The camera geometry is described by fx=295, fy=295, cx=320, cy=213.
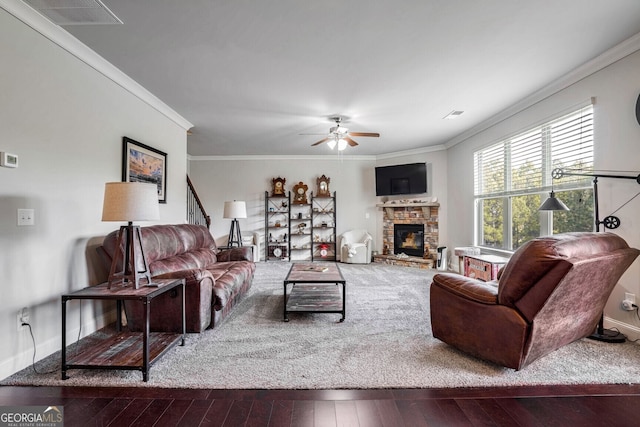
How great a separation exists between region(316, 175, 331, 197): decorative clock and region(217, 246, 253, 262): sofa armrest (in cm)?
295

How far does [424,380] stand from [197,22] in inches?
117

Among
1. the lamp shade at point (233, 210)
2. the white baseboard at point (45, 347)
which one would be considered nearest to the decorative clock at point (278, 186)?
the lamp shade at point (233, 210)

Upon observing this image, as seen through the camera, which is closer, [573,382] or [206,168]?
[573,382]

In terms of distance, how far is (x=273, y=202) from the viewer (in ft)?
23.3

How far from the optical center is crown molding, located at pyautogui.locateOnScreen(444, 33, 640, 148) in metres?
2.49

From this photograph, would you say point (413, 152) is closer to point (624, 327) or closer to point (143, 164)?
point (624, 327)

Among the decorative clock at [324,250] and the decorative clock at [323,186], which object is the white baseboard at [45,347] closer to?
the decorative clock at [324,250]

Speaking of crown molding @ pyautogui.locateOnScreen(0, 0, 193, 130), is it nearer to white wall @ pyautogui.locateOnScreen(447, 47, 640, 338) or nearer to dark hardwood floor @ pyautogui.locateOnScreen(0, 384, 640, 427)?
dark hardwood floor @ pyautogui.locateOnScreen(0, 384, 640, 427)

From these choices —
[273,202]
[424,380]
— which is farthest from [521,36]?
[273,202]

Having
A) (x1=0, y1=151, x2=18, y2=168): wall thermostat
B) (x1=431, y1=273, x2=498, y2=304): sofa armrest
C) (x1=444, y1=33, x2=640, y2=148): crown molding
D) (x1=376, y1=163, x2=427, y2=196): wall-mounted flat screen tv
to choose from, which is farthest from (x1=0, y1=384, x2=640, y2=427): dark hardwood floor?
(x1=376, y1=163, x2=427, y2=196): wall-mounted flat screen tv

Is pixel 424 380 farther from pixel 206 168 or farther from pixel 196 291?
pixel 206 168

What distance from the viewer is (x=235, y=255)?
434cm

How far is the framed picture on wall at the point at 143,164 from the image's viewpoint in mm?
3168

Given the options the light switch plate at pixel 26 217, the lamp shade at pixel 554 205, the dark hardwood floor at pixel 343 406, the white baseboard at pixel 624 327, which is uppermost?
the lamp shade at pixel 554 205
